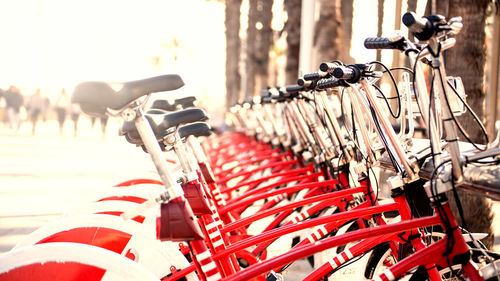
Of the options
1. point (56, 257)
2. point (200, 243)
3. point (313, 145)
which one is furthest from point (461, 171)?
Result: point (313, 145)

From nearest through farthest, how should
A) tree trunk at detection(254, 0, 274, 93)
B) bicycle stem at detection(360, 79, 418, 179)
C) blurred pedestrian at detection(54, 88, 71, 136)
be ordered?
bicycle stem at detection(360, 79, 418, 179) → tree trunk at detection(254, 0, 274, 93) → blurred pedestrian at detection(54, 88, 71, 136)

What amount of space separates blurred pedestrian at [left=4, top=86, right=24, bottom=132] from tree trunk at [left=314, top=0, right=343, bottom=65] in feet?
56.8

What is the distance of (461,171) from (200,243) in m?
0.95

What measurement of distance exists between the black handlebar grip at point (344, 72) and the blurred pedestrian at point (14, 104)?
72.5 feet

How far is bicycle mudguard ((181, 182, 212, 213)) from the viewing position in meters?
2.50

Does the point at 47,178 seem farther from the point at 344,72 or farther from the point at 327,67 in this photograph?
the point at 344,72

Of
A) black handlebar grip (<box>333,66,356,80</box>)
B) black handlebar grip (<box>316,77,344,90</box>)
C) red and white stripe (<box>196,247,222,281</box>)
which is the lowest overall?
red and white stripe (<box>196,247,222,281</box>)

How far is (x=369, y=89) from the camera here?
2.42 metres

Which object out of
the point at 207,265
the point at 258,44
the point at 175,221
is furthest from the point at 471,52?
the point at 258,44

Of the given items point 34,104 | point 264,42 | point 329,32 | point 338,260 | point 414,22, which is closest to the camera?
point 414,22

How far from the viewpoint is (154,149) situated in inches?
76.6

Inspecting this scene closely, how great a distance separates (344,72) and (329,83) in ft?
1.07

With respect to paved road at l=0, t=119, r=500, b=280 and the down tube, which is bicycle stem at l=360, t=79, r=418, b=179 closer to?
the down tube

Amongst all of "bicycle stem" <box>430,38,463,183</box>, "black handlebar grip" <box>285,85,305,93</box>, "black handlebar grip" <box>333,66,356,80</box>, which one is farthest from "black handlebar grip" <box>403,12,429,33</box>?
"black handlebar grip" <box>285,85,305,93</box>
